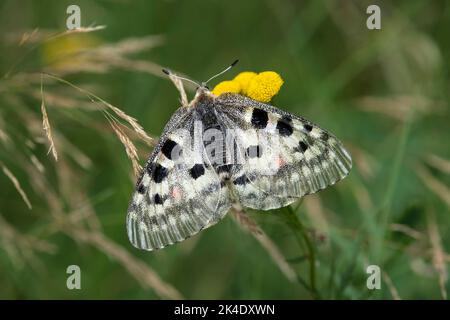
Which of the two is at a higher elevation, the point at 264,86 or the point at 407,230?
the point at 264,86

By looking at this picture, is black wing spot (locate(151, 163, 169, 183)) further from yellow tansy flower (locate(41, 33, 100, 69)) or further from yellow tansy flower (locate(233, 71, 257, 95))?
yellow tansy flower (locate(41, 33, 100, 69))

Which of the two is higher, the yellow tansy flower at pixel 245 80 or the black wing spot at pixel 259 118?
the yellow tansy flower at pixel 245 80

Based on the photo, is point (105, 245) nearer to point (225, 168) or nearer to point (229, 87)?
point (225, 168)

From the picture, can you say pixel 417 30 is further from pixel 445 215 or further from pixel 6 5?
pixel 6 5

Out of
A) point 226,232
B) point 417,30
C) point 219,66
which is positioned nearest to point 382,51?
point 417,30

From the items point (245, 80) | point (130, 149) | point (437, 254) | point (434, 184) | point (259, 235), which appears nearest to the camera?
point (130, 149)

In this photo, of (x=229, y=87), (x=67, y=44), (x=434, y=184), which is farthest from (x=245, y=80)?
(x=67, y=44)

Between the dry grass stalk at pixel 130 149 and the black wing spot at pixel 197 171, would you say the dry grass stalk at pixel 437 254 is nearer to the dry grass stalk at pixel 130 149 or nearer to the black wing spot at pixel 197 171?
the black wing spot at pixel 197 171

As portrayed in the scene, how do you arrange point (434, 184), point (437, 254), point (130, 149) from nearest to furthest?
point (130, 149) < point (437, 254) < point (434, 184)

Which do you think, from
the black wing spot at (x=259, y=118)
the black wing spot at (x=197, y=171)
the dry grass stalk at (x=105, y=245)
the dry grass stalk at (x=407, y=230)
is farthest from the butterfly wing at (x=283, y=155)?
the dry grass stalk at (x=105, y=245)
